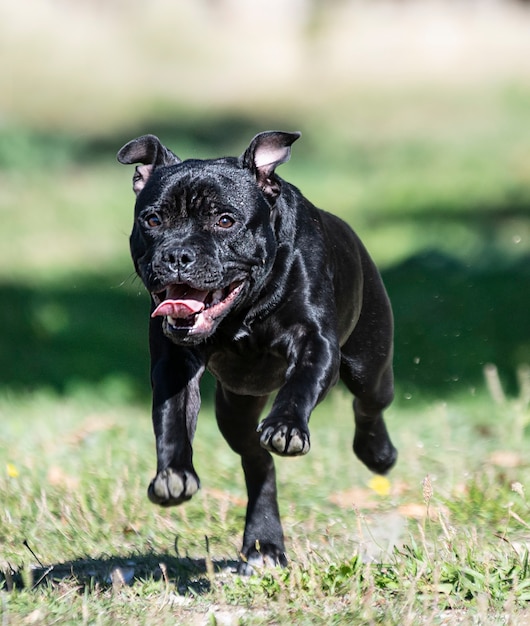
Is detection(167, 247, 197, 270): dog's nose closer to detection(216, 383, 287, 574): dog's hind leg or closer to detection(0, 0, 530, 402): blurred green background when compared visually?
detection(216, 383, 287, 574): dog's hind leg

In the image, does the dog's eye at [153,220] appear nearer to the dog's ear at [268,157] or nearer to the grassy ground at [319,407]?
the dog's ear at [268,157]

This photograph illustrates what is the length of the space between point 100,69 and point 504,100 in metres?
8.01

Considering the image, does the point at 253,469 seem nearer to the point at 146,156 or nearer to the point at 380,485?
the point at 380,485

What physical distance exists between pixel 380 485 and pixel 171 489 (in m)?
2.29

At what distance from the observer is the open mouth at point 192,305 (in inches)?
184

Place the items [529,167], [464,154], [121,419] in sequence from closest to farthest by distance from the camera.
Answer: [121,419] → [529,167] → [464,154]

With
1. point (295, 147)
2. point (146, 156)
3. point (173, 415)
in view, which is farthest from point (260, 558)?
point (295, 147)

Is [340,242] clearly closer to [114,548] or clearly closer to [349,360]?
[349,360]

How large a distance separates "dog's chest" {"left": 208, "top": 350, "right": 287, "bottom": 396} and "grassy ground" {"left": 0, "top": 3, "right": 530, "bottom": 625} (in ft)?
2.39

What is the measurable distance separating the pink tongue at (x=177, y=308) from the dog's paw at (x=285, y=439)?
589 millimetres

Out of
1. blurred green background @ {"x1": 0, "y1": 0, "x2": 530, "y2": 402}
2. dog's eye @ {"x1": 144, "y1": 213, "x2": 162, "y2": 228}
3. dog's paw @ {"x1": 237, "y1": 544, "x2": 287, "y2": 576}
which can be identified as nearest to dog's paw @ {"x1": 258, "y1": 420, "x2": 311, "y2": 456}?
dog's paw @ {"x1": 237, "y1": 544, "x2": 287, "y2": 576}

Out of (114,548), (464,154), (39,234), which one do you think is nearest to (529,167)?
(464,154)

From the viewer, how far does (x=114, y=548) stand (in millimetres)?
5609

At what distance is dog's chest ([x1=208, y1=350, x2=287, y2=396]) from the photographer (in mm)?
5141
